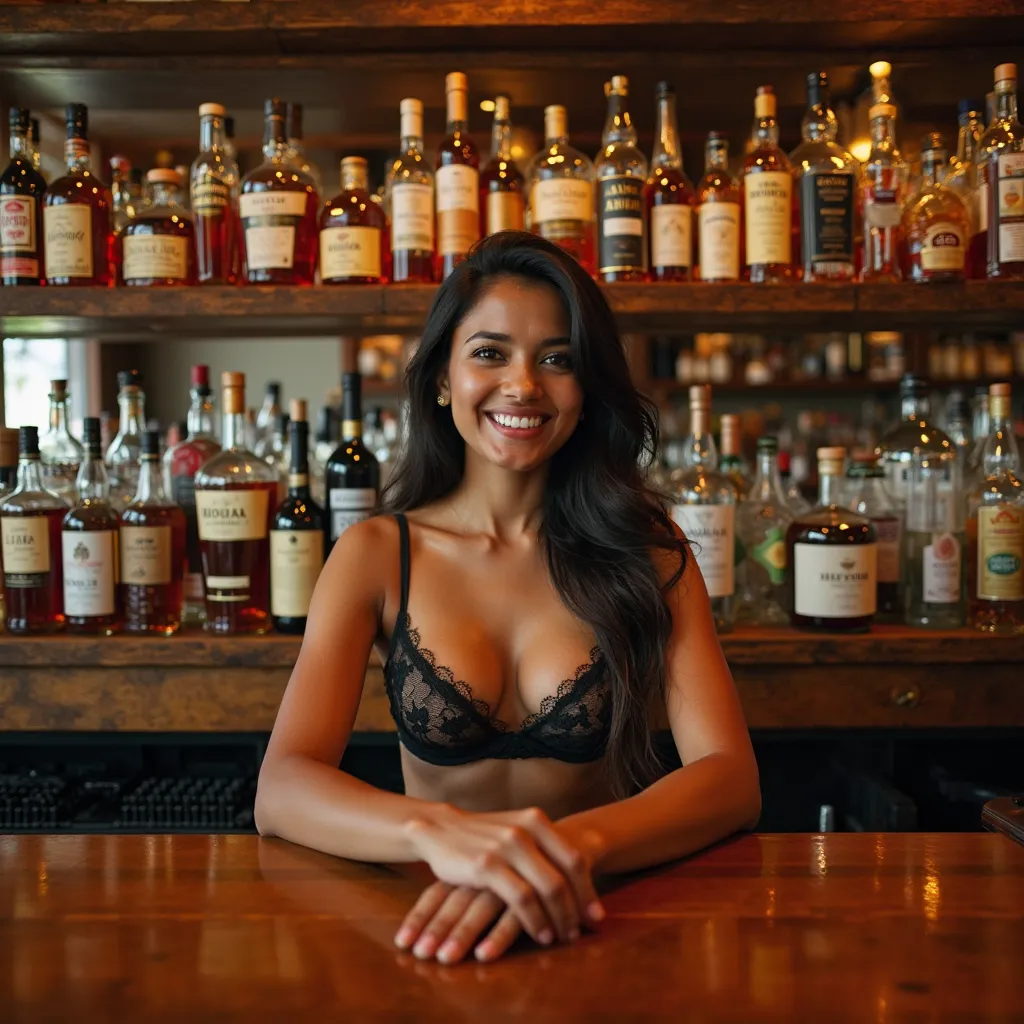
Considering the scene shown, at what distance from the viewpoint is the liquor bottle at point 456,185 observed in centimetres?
186

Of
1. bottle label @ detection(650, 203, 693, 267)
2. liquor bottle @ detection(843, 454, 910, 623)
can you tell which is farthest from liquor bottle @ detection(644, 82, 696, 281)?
liquor bottle @ detection(843, 454, 910, 623)

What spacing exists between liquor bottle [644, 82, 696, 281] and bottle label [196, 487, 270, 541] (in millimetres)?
804

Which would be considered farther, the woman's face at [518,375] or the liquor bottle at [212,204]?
the liquor bottle at [212,204]

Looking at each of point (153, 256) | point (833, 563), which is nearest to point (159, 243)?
point (153, 256)

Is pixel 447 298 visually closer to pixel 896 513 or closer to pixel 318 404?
pixel 896 513

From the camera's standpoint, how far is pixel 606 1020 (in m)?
0.68

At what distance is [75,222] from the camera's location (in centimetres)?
190

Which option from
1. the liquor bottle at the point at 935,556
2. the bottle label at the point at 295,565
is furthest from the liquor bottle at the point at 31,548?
the liquor bottle at the point at 935,556

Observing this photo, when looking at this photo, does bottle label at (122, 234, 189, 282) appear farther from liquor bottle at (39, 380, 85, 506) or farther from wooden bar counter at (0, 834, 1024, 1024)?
wooden bar counter at (0, 834, 1024, 1024)

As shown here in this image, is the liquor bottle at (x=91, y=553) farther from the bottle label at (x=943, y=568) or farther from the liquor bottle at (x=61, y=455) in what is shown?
the bottle label at (x=943, y=568)

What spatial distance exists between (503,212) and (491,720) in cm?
95

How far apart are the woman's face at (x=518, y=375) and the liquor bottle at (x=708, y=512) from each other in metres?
0.51

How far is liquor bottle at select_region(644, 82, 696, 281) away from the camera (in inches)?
74.5

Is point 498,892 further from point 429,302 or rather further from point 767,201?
point 767,201
